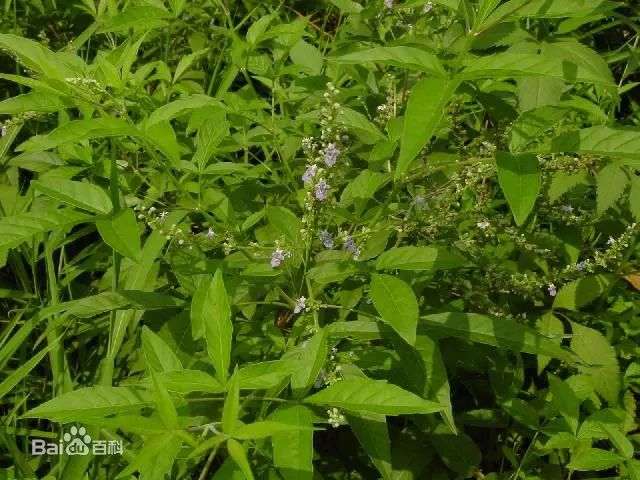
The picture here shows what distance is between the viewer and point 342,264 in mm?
1662

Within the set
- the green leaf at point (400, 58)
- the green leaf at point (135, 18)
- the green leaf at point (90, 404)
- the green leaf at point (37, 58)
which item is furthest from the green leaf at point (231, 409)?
the green leaf at point (135, 18)

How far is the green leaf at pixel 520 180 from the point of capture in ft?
3.83

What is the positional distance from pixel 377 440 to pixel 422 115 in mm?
831

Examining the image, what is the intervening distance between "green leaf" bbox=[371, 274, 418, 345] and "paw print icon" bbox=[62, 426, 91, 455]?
101cm

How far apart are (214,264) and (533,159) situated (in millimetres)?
912

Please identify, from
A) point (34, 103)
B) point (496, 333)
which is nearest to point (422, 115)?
point (496, 333)

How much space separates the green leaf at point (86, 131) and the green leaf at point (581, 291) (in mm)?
1503

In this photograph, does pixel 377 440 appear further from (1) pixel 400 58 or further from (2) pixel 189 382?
(1) pixel 400 58

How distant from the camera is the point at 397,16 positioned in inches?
82.7

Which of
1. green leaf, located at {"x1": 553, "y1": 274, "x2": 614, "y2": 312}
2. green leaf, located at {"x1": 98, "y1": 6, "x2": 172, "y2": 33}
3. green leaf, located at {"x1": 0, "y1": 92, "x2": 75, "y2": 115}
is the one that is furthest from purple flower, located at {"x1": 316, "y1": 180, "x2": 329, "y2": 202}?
green leaf, located at {"x1": 553, "y1": 274, "x2": 614, "y2": 312}

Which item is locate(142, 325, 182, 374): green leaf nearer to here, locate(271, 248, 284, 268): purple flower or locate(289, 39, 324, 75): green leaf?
locate(271, 248, 284, 268): purple flower

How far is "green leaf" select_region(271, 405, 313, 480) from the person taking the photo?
1.25 meters

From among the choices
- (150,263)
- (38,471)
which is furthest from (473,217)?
(38,471)

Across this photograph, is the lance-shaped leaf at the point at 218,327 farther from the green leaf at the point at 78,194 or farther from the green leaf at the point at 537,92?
the green leaf at the point at 537,92
